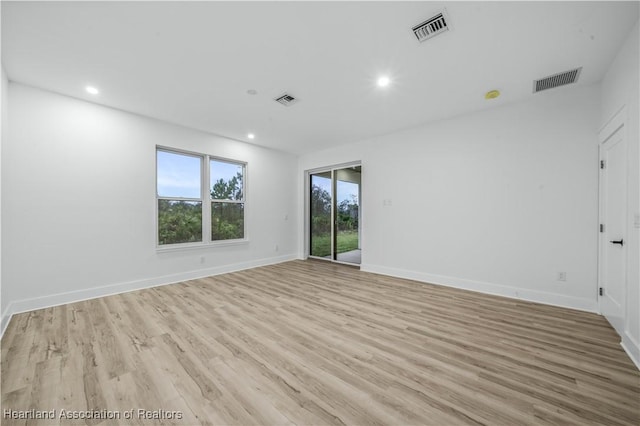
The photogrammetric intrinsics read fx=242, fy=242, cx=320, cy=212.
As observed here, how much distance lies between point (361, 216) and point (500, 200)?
2527mm

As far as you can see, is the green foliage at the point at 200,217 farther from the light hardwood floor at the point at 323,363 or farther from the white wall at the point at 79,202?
the light hardwood floor at the point at 323,363

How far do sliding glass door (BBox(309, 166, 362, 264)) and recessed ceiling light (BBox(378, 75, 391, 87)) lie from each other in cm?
264

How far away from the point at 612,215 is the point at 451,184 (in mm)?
1835

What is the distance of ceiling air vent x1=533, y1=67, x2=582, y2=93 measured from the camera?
9.29ft

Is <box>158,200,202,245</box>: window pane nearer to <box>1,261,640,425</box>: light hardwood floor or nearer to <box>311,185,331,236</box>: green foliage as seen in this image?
<box>1,261,640,425</box>: light hardwood floor

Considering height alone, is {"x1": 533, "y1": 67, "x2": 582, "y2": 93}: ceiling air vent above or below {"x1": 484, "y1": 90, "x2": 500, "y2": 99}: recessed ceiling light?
above

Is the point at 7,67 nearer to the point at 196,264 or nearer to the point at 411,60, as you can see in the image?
the point at 196,264

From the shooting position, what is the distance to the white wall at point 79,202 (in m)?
3.02

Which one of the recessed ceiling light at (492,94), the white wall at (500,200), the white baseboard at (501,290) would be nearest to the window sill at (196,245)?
the white wall at (500,200)

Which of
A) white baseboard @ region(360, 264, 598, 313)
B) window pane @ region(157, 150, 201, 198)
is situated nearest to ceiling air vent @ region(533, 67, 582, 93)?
white baseboard @ region(360, 264, 598, 313)

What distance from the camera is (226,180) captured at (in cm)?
531

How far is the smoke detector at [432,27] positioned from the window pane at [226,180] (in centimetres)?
430

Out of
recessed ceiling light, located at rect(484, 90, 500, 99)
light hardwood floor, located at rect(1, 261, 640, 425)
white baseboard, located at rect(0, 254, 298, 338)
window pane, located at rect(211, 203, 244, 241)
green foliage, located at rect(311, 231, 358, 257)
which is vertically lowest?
light hardwood floor, located at rect(1, 261, 640, 425)

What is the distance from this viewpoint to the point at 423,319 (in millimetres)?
2814
